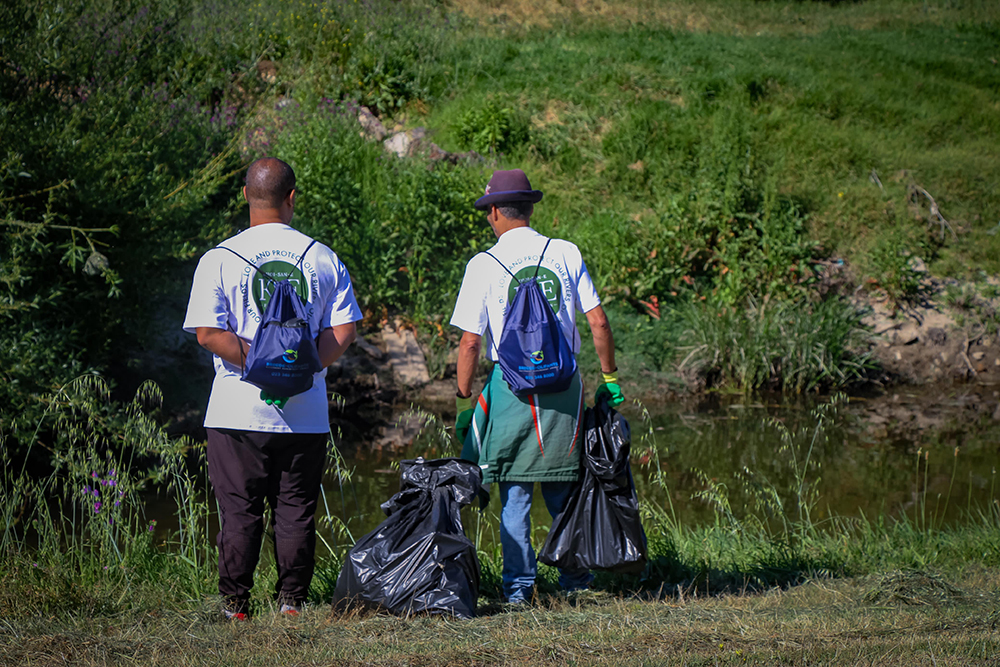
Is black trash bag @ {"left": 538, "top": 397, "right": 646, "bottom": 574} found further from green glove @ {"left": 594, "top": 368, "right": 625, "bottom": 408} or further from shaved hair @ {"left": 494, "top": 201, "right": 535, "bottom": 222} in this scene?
shaved hair @ {"left": 494, "top": 201, "right": 535, "bottom": 222}

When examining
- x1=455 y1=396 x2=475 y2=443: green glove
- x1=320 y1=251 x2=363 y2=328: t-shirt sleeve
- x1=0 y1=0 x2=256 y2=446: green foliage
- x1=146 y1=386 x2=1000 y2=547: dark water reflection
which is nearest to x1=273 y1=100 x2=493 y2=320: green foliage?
x1=0 y1=0 x2=256 y2=446: green foliage

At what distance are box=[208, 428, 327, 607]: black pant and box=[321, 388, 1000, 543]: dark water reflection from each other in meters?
1.92

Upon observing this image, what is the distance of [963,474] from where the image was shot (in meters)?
6.88

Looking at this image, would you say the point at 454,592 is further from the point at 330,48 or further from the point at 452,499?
the point at 330,48

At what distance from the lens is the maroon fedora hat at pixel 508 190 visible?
12.3 feet

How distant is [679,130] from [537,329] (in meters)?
9.68

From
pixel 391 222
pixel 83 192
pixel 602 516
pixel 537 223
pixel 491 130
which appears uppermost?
pixel 491 130

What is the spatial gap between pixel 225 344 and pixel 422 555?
44.0 inches

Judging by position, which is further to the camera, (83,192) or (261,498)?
(83,192)

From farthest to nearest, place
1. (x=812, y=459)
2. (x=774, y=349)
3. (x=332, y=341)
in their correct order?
1. (x=774, y=349)
2. (x=812, y=459)
3. (x=332, y=341)

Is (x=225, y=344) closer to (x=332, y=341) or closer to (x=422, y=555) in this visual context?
(x=332, y=341)

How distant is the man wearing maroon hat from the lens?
3678 mm

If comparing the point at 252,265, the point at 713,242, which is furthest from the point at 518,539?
the point at 713,242

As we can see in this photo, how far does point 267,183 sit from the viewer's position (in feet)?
11.1
